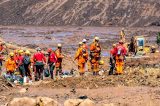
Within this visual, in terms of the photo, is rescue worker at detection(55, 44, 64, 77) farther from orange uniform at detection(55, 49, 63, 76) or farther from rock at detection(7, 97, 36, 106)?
rock at detection(7, 97, 36, 106)

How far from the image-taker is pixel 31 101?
12578 mm

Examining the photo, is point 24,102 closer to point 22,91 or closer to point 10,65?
point 22,91

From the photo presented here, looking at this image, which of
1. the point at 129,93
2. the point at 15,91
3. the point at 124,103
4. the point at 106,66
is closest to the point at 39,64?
the point at 15,91

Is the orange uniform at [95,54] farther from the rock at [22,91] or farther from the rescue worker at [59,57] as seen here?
the rock at [22,91]

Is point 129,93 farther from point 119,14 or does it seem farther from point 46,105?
point 119,14

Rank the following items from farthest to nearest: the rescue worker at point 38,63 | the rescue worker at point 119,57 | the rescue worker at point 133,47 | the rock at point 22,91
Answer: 1. the rescue worker at point 133,47
2. the rescue worker at point 38,63
3. the rescue worker at point 119,57
4. the rock at point 22,91

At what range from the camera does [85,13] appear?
7912 centimetres

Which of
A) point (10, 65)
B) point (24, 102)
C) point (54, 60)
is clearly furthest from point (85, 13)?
point (24, 102)

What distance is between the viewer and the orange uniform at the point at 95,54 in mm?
19734

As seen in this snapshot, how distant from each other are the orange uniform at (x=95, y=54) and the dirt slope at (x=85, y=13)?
5483cm

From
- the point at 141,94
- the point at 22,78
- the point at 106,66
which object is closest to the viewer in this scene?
the point at 141,94

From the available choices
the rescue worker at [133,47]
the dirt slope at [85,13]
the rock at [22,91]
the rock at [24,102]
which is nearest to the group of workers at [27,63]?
the rock at [22,91]

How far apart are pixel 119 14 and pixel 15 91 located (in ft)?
206

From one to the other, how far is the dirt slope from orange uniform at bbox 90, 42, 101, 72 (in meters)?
54.8
